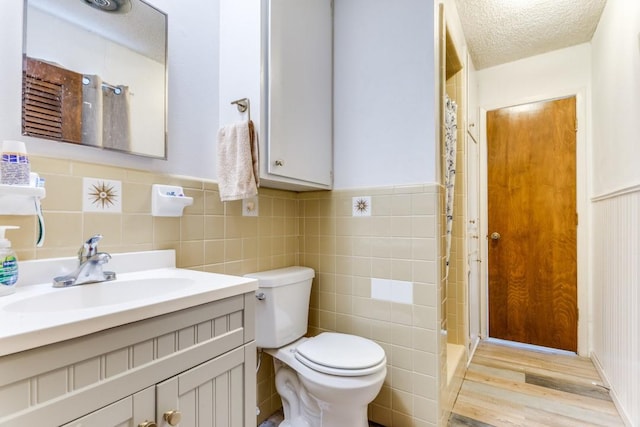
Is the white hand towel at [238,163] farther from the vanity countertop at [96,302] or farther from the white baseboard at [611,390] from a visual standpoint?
the white baseboard at [611,390]

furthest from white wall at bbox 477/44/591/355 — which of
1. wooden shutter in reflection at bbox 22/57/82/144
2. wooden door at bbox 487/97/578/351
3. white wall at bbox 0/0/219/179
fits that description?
wooden shutter in reflection at bbox 22/57/82/144

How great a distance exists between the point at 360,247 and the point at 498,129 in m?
2.05

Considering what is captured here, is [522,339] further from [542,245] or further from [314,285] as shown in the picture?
[314,285]

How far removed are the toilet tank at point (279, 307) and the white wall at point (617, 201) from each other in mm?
1639

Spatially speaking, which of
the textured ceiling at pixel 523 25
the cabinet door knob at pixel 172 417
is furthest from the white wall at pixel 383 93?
the cabinet door knob at pixel 172 417

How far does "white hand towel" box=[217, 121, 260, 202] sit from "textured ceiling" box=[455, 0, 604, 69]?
1742mm

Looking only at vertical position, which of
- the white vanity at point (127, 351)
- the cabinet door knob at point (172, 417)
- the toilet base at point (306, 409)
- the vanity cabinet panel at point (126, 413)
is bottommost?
the toilet base at point (306, 409)

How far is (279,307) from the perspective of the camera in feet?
4.83

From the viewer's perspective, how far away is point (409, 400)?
1520 millimetres

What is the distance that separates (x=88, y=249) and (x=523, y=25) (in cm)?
294

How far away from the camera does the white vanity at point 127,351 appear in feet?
1.71

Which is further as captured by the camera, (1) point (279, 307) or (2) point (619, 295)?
(2) point (619, 295)

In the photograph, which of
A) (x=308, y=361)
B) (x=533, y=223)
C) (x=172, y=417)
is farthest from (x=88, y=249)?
(x=533, y=223)

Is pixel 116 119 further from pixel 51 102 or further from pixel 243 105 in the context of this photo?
pixel 243 105
